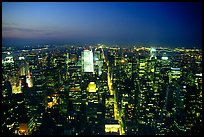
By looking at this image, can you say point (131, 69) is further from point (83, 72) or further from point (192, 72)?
point (192, 72)

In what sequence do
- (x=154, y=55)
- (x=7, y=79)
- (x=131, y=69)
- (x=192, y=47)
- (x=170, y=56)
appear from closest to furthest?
1. (x=192, y=47)
2. (x=7, y=79)
3. (x=170, y=56)
4. (x=154, y=55)
5. (x=131, y=69)

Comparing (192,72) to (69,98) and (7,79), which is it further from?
(7,79)

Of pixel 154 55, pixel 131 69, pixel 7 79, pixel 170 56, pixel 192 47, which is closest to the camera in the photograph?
pixel 192 47

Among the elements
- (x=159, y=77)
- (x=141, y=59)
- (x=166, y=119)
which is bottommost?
(x=166, y=119)

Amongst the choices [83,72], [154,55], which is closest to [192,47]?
[154,55]

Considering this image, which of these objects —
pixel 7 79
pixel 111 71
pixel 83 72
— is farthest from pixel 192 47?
pixel 7 79

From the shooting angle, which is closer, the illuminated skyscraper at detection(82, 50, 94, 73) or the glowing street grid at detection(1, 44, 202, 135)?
the glowing street grid at detection(1, 44, 202, 135)

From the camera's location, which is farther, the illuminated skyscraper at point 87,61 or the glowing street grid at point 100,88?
the illuminated skyscraper at point 87,61

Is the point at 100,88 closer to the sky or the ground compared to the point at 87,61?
closer to the ground

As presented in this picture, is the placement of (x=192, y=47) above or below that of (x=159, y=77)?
above

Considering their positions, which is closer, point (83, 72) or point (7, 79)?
point (7, 79)
